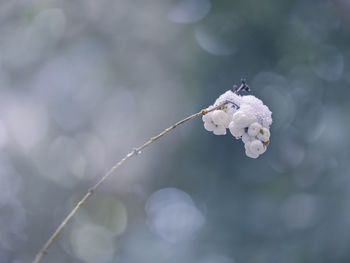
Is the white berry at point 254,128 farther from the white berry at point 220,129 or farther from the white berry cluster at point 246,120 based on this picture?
the white berry at point 220,129

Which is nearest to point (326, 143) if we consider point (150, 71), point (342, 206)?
point (342, 206)

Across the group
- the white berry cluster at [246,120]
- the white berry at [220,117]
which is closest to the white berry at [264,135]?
the white berry cluster at [246,120]

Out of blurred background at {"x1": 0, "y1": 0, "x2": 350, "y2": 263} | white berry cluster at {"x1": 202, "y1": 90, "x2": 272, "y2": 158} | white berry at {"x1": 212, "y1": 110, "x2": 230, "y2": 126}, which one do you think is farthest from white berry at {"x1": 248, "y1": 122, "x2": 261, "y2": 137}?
blurred background at {"x1": 0, "y1": 0, "x2": 350, "y2": 263}

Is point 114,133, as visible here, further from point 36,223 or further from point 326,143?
point 326,143

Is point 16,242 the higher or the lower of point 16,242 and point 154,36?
the lower

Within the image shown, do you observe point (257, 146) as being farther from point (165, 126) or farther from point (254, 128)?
point (165, 126)

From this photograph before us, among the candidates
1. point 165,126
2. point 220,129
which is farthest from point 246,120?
point 165,126

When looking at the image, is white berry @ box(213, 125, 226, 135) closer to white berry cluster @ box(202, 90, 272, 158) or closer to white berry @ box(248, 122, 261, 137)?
white berry cluster @ box(202, 90, 272, 158)
